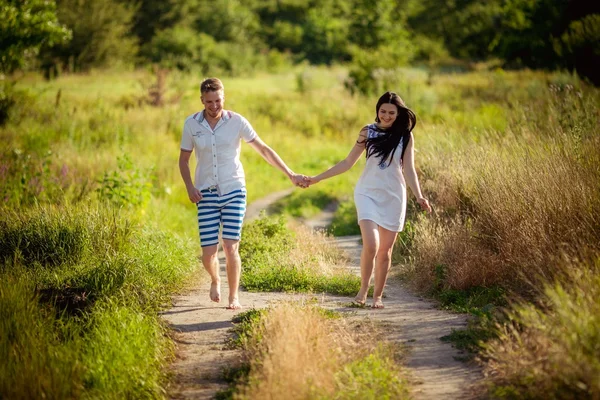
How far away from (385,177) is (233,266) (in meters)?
1.65

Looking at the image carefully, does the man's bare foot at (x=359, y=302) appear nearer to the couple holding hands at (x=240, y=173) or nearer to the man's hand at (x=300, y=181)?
the couple holding hands at (x=240, y=173)

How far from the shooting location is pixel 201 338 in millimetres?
6273

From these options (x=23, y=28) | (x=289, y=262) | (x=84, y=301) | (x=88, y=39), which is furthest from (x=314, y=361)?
(x=88, y=39)

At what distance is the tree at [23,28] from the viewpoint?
14.5m

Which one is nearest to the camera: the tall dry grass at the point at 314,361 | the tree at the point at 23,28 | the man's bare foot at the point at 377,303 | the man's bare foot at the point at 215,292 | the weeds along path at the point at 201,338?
the tall dry grass at the point at 314,361

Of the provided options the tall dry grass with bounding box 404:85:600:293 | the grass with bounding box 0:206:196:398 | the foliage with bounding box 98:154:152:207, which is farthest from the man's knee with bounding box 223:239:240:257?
the foliage with bounding box 98:154:152:207

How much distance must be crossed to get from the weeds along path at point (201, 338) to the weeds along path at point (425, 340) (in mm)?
1018

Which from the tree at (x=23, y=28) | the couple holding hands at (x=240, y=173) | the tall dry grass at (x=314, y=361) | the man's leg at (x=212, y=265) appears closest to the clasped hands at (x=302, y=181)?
the couple holding hands at (x=240, y=173)

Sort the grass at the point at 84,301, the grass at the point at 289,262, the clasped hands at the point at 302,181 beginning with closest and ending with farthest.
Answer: the grass at the point at 84,301
the clasped hands at the point at 302,181
the grass at the point at 289,262

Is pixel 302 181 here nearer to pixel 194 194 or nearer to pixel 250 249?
pixel 194 194

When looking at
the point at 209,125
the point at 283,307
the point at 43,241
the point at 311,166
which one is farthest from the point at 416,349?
the point at 311,166

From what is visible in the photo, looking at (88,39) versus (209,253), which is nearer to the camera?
(209,253)

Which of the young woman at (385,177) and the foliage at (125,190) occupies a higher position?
the young woman at (385,177)

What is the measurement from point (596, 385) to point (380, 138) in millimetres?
3216
